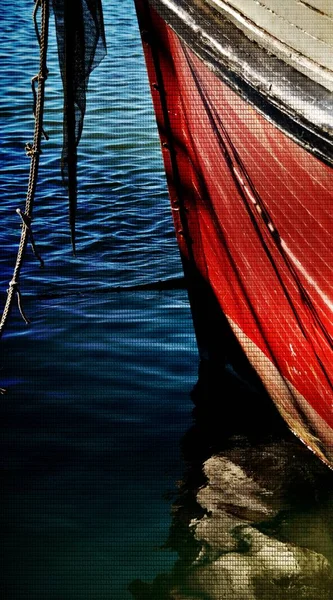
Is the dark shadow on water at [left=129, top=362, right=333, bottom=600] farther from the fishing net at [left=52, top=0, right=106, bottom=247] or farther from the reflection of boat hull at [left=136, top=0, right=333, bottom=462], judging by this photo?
the fishing net at [left=52, top=0, right=106, bottom=247]

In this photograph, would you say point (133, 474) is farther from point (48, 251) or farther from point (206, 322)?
point (48, 251)

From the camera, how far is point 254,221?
3.35 m

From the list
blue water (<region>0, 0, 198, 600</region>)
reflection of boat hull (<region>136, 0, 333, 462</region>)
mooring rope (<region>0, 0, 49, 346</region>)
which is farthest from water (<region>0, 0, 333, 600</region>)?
mooring rope (<region>0, 0, 49, 346</region>)

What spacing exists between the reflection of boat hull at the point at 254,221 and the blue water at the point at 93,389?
0.72 m

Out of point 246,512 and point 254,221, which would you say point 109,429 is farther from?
point 254,221

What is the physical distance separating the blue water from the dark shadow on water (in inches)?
3.8

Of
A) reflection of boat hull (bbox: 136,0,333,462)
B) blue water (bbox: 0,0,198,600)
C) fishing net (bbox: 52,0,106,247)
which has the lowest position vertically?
blue water (bbox: 0,0,198,600)

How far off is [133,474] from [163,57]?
1.90 meters

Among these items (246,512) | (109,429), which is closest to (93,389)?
(109,429)

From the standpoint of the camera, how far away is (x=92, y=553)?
133 inches

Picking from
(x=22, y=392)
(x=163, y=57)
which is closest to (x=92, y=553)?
(x=22, y=392)

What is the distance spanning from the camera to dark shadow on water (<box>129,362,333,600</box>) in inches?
125

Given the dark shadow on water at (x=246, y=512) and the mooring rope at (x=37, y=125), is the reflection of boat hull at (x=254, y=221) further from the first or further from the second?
the mooring rope at (x=37, y=125)

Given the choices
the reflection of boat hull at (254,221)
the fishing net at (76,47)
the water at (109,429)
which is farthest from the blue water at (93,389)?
the fishing net at (76,47)
